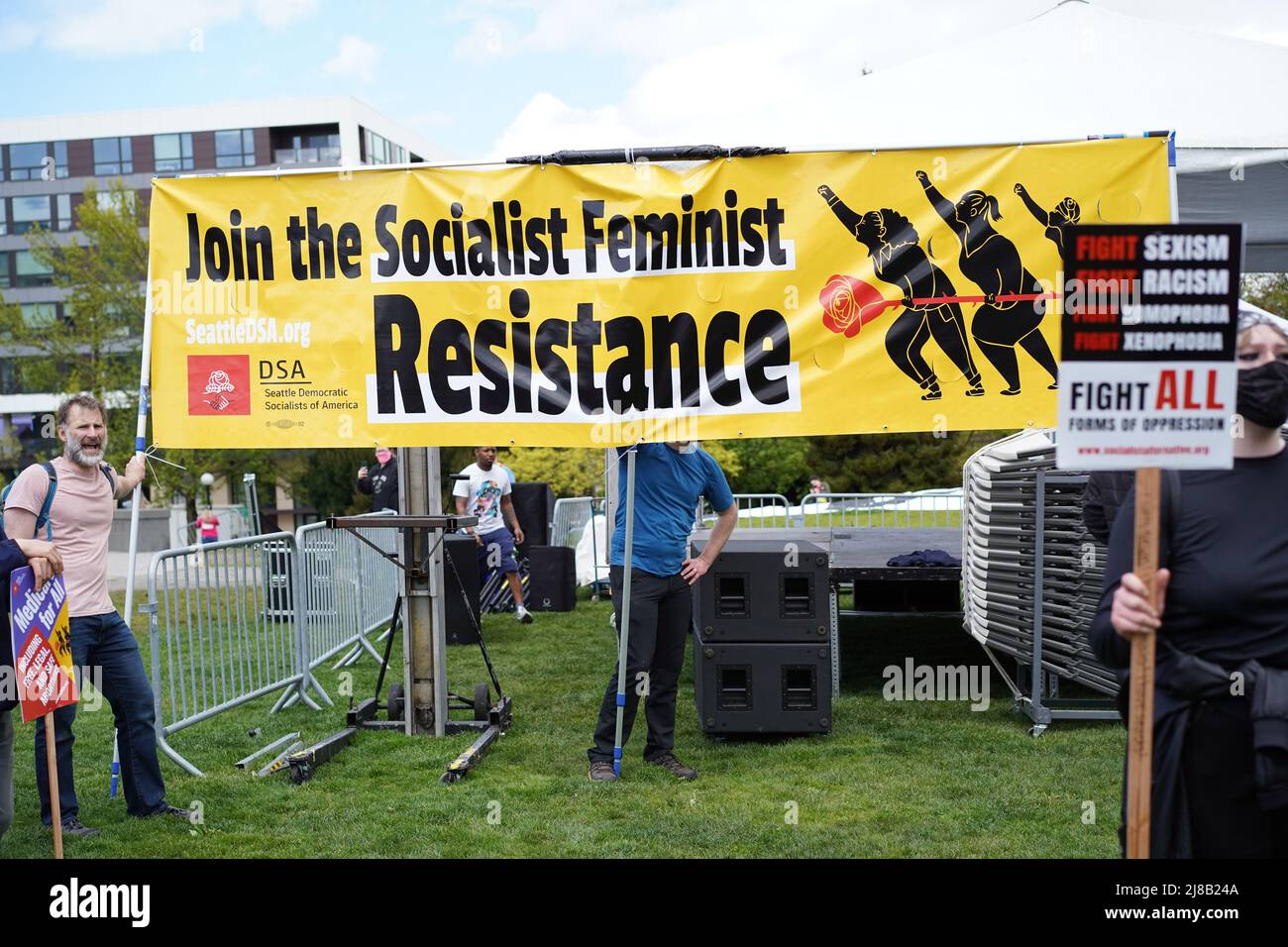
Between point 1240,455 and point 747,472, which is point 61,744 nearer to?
point 1240,455

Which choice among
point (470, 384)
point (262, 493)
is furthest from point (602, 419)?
point (262, 493)

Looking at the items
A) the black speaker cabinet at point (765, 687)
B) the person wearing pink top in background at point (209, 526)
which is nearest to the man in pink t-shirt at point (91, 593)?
the black speaker cabinet at point (765, 687)

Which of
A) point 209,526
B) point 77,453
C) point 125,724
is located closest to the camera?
point 77,453

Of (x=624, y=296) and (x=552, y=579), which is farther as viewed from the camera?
(x=552, y=579)

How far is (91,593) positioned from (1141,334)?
513cm

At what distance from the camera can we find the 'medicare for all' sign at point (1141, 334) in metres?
2.94

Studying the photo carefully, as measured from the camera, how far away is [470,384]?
6.52 meters

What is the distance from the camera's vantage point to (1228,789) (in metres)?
2.97

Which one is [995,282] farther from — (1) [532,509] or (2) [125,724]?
(1) [532,509]

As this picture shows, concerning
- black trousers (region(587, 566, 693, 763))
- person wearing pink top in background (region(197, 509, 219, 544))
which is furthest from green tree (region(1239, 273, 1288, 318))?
black trousers (region(587, 566, 693, 763))

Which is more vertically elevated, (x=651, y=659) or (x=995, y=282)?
(x=995, y=282)

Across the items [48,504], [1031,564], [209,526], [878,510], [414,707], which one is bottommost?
[209,526]

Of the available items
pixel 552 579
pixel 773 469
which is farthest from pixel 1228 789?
pixel 773 469
